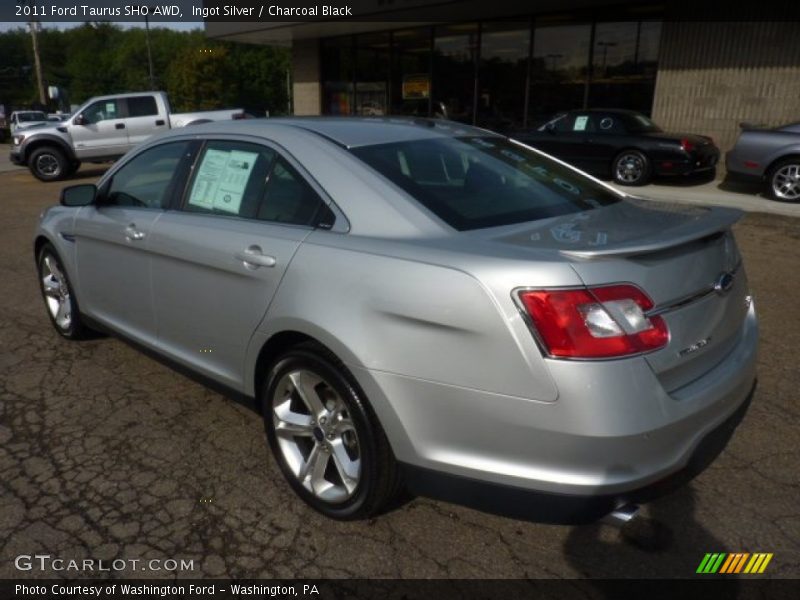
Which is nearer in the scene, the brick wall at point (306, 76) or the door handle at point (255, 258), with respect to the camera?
the door handle at point (255, 258)

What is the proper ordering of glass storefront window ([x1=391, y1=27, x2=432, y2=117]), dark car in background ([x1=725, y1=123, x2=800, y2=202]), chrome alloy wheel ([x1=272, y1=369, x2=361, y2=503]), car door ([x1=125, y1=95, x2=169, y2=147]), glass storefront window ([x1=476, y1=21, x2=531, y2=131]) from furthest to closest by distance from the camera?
1. glass storefront window ([x1=391, y1=27, x2=432, y2=117])
2. glass storefront window ([x1=476, y1=21, x2=531, y2=131])
3. car door ([x1=125, y1=95, x2=169, y2=147])
4. dark car in background ([x1=725, y1=123, x2=800, y2=202])
5. chrome alloy wheel ([x1=272, y1=369, x2=361, y2=503])

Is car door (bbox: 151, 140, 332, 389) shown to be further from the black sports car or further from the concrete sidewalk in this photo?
the black sports car

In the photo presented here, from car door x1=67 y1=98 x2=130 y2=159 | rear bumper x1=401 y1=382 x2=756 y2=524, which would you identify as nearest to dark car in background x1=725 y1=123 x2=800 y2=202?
rear bumper x1=401 y1=382 x2=756 y2=524

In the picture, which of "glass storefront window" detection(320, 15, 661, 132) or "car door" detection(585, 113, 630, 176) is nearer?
"car door" detection(585, 113, 630, 176)

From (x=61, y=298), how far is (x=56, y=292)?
7 cm

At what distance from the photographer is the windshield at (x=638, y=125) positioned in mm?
11586

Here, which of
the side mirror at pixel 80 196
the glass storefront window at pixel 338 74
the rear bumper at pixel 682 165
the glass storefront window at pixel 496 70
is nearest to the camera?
the side mirror at pixel 80 196

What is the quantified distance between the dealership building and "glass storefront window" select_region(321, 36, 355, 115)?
2.0 inches

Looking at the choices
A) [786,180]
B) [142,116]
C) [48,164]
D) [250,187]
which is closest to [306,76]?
[142,116]

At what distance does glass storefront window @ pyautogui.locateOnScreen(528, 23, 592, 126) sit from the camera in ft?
48.0

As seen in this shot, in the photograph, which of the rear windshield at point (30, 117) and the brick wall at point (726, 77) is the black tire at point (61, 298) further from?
the rear windshield at point (30, 117)

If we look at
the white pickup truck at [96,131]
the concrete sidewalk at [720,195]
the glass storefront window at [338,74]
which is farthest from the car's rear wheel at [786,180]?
the glass storefront window at [338,74]

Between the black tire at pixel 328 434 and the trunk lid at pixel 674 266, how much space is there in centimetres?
78

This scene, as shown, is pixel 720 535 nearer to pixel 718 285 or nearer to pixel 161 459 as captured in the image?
pixel 718 285
